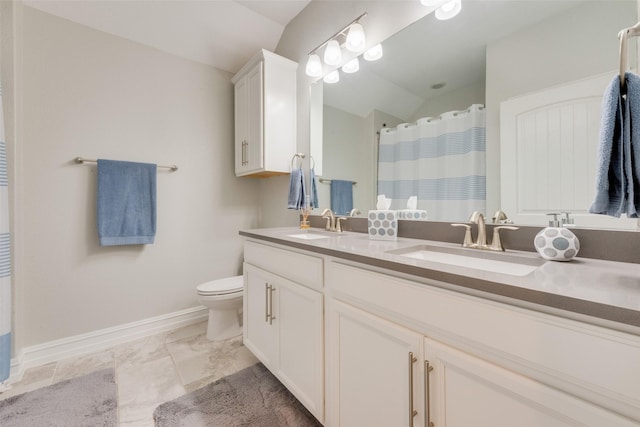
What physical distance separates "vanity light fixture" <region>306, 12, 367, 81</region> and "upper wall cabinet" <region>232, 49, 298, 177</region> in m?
0.27

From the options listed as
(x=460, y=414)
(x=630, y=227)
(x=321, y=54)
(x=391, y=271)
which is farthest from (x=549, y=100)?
(x=321, y=54)

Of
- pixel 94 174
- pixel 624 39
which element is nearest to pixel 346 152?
pixel 624 39

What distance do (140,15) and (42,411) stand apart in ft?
8.39

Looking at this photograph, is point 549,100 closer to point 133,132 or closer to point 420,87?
point 420,87

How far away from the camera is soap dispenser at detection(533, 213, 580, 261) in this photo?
0.81m

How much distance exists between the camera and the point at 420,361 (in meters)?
0.76

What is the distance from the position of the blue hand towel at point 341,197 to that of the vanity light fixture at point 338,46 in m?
0.86

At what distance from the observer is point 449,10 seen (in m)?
1.29

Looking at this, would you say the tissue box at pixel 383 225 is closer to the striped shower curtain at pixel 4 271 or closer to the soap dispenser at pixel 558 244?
the soap dispenser at pixel 558 244

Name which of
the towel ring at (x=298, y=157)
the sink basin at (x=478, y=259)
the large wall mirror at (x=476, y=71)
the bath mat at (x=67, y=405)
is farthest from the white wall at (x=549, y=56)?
the bath mat at (x=67, y=405)

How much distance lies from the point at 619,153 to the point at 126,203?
8.52 feet

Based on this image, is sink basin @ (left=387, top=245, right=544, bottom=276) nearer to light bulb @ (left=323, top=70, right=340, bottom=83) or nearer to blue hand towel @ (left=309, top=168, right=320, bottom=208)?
blue hand towel @ (left=309, top=168, right=320, bottom=208)

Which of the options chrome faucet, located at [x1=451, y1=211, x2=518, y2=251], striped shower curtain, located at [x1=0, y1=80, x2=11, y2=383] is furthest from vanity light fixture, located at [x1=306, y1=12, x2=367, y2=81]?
striped shower curtain, located at [x1=0, y1=80, x2=11, y2=383]

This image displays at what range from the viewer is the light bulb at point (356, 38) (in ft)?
5.41
